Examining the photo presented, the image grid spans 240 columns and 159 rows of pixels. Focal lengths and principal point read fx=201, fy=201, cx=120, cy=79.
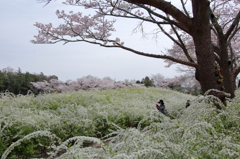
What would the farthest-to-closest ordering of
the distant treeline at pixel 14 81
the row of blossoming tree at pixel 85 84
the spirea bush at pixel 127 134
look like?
the row of blossoming tree at pixel 85 84, the distant treeline at pixel 14 81, the spirea bush at pixel 127 134

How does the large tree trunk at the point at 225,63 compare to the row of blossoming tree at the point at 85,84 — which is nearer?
the large tree trunk at the point at 225,63

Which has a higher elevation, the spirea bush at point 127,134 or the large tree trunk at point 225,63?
the large tree trunk at point 225,63

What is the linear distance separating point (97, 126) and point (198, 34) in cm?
312

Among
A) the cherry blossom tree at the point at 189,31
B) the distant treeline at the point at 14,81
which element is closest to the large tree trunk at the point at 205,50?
the cherry blossom tree at the point at 189,31

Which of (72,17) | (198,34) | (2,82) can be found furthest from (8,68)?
(198,34)

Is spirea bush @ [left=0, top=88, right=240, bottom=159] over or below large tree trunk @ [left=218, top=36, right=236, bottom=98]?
below

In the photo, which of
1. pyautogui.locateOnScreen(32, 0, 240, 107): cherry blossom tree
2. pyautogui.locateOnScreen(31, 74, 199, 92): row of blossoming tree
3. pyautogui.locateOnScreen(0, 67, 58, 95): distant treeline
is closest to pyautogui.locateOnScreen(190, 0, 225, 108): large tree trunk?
pyautogui.locateOnScreen(32, 0, 240, 107): cherry blossom tree

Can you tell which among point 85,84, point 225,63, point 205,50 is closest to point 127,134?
point 205,50

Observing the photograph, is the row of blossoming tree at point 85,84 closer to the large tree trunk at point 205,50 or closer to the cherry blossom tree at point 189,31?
the cherry blossom tree at point 189,31

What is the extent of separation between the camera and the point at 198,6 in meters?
4.35

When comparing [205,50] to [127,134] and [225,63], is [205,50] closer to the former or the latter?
[225,63]

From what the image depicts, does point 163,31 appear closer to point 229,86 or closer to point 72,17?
point 229,86

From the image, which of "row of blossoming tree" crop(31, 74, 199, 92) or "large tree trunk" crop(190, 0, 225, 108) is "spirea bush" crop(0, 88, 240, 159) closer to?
"large tree trunk" crop(190, 0, 225, 108)

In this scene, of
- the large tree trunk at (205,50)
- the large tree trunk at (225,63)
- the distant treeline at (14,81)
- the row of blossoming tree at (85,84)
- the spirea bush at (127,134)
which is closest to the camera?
the spirea bush at (127,134)
